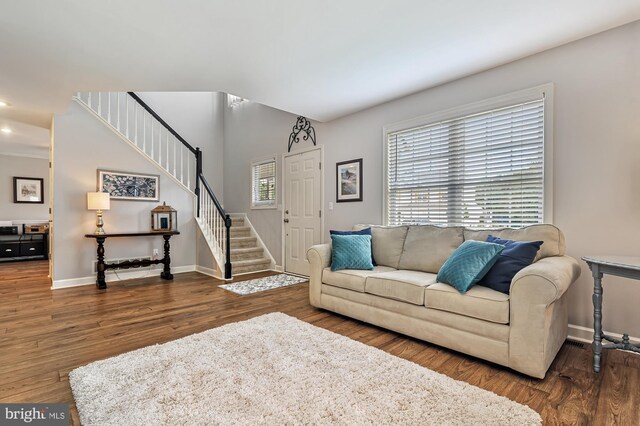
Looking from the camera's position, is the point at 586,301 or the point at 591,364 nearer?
the point at 591,364

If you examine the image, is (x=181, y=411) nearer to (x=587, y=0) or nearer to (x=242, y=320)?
(x=242, y=320)

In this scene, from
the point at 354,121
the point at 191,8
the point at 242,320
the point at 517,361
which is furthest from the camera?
the point at 354,121

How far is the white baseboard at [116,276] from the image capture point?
4.27 m

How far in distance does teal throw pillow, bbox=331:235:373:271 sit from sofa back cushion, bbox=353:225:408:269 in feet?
0.52

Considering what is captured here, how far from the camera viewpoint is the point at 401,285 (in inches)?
101

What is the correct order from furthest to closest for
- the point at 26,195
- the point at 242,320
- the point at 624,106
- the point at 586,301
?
the point at 26,195 < the point at 242,320 < the point at 586,301 < the point at 624,106

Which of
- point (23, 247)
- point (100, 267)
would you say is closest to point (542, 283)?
point (100, 267)

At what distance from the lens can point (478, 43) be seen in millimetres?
2504

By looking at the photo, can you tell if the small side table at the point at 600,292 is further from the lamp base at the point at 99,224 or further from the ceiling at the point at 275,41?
the lamp base at the point at 99,224

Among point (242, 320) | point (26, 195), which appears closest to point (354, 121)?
point (242, 320)

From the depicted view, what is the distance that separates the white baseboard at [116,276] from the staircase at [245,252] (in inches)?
35.5

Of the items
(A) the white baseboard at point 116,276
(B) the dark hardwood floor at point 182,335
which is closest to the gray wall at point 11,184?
(B) the dark hardwood floor at point 182,335

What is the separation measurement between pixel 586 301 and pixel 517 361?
1140mm

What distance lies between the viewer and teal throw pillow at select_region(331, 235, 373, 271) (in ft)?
10.3
